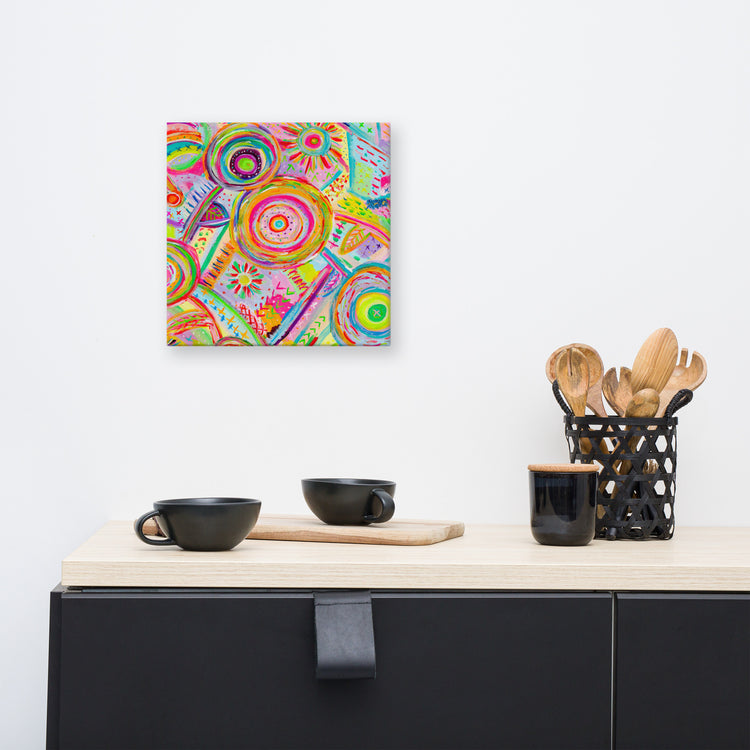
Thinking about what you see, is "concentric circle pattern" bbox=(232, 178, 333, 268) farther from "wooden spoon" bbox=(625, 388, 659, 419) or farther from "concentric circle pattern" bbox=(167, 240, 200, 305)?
"wooden spoon" bbox=(625, 388, 659, 419)

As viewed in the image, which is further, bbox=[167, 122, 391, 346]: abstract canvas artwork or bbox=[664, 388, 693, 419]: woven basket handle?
bbox=[167, 122, 391, 346]: abstract canvas artwork

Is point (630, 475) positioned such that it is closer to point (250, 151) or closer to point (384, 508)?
point (384, 508)

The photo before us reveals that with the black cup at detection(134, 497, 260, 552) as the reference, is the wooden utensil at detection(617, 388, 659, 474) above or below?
above

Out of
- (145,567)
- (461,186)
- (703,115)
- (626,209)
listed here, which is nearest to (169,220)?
(461,186)

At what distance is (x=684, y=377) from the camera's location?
118 centimetres

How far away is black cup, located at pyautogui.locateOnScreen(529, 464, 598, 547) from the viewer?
39.9 inches

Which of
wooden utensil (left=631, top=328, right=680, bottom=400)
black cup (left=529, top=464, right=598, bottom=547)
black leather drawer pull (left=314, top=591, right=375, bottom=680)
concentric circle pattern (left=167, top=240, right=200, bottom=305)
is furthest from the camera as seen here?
concentric circle pattern (left=167, top=240, right=200, bottom=305)

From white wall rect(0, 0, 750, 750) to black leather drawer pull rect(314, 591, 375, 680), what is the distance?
0.45 metres

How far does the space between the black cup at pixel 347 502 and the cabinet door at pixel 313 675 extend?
0.69 ft

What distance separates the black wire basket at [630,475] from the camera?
3.56 feet

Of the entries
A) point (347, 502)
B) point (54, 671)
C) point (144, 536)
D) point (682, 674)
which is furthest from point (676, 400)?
point (54, 671)

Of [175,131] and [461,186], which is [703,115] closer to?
[461,186]

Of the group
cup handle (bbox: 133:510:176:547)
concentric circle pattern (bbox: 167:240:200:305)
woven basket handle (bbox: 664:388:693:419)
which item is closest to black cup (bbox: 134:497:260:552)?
cup handle (bbox: 133:510:176:547)

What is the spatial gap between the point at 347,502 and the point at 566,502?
294 millimetres
